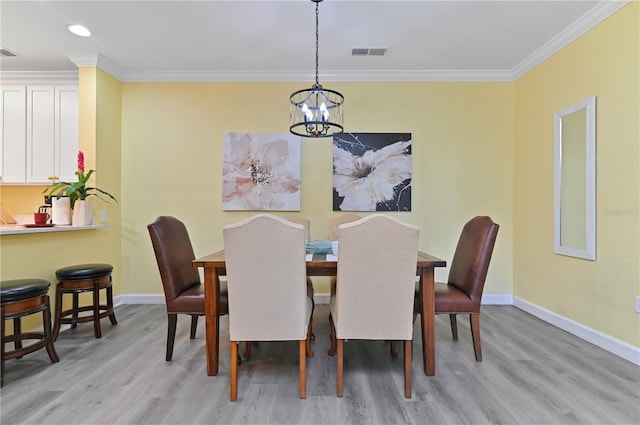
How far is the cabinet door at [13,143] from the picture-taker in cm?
371

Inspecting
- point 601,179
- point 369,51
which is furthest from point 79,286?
point 601,179

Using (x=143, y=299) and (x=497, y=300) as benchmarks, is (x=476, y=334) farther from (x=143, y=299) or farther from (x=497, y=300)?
(x=143, y=299)

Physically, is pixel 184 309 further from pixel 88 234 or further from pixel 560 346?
pixel 560 346

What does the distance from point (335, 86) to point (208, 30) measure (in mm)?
1496

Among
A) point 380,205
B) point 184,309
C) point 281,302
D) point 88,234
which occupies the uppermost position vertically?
point 380,205

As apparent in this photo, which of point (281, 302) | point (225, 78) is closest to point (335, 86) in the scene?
point (225, 78)

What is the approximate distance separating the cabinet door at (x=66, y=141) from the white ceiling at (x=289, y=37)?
485 millimetres

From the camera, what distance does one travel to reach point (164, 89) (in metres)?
3.81

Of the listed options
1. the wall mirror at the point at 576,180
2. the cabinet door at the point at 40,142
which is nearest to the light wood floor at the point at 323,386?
the wall mirror at the point at 576,180

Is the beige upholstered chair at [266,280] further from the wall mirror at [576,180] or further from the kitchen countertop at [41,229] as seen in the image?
the wall mirror at [576,180]

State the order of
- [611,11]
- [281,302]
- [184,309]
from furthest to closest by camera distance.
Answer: [611,11]
[184,309]
[281,302]

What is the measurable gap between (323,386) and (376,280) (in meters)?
0.76

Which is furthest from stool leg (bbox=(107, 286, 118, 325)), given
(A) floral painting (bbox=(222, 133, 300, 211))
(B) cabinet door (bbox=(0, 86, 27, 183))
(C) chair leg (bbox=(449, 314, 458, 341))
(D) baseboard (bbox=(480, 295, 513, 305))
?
(D) baseboard (bbox=(480, 295, 513, 305))

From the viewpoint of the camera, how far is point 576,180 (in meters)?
2.82
